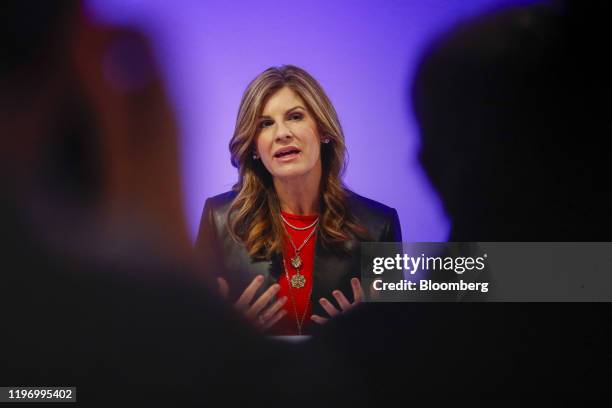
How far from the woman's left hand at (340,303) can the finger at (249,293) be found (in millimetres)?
259

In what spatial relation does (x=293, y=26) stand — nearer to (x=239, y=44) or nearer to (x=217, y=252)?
(x=239, y=44)

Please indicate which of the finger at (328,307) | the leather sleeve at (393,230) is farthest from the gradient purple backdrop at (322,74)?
the finger at (328,307)

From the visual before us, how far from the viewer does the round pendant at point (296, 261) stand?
9.11 feet

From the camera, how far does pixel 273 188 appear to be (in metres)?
2.80

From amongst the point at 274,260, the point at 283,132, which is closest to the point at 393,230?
the point at 274,260

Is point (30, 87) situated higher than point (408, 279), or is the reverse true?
point (30, 87)

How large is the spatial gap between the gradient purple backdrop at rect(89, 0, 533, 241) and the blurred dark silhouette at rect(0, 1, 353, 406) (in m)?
0.10

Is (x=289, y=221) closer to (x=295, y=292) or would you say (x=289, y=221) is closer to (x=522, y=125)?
(x=295, y=292)

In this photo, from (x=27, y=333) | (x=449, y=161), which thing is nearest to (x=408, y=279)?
(x=449, y=161)

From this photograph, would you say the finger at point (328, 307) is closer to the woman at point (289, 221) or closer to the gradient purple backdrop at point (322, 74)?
the woman at point (289, 221)

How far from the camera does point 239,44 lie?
2.81m

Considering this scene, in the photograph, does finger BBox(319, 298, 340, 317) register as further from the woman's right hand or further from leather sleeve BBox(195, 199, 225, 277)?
leather sleeve BBox(195, 199, 225, 277)

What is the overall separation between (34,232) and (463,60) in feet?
6.29

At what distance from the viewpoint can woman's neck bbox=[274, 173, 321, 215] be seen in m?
2.79
